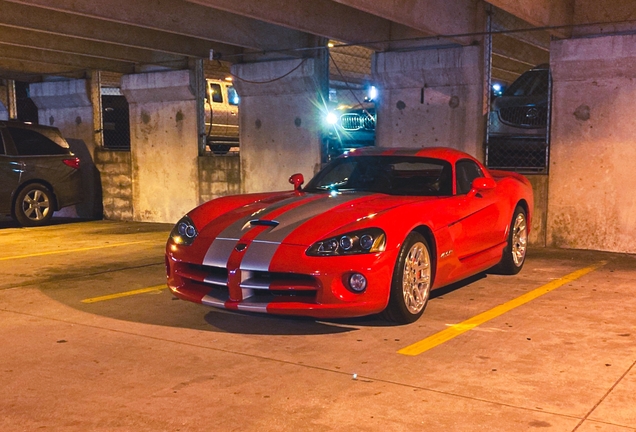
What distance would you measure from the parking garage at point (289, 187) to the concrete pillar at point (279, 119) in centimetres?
3

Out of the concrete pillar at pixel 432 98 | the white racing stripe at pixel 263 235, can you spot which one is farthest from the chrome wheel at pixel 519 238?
the concrete pillar at pixel 432 98

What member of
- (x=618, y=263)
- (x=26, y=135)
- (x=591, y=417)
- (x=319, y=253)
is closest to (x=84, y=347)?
(x=319, y=253)

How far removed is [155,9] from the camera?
9.86 metres

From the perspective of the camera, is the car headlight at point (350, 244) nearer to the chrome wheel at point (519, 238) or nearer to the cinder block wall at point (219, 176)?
the chrome wheel at point (519, 238)

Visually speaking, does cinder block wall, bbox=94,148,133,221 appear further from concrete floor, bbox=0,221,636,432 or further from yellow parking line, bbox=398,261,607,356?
yellow parking line, bbox=398,261,607,356

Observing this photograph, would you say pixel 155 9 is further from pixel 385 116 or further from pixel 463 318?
pixel 463 318

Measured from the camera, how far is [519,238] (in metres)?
7.56

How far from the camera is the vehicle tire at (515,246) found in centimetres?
723

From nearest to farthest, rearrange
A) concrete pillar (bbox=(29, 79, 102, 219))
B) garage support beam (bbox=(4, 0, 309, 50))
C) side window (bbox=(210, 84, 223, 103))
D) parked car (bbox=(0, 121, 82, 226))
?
garage support beam (bbox=(4, 0, 309, 50)) → parked car (bbox=(0, 121, 82, 226)) → concrete pillar (bbox=(29, 79, 102, 219)) → side window (bbox=(210, 84, 223, 103))

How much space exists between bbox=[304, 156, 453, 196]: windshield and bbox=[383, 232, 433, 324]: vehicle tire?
30.3 inches

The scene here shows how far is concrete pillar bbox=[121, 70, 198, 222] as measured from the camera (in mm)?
12734

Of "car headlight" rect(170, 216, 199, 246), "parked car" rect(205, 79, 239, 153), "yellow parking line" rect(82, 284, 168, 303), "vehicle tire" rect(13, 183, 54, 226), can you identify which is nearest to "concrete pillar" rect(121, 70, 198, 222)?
"vehicle tire" rect(13, 183, 54, 226)

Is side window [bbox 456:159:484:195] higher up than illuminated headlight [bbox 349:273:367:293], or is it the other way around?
side window [bbox 456:159:484:195]

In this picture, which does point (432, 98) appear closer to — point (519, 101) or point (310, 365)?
point (519, 101)
